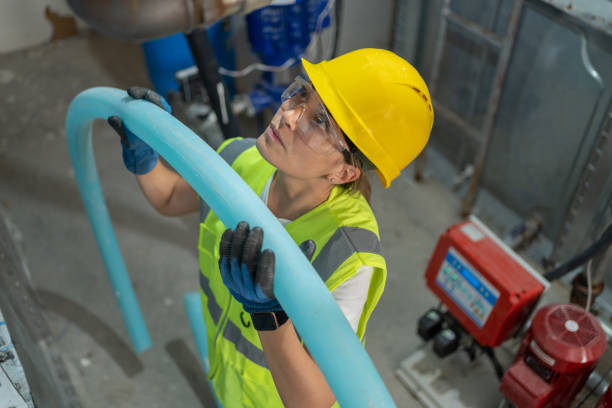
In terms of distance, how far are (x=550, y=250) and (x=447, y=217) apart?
571mm

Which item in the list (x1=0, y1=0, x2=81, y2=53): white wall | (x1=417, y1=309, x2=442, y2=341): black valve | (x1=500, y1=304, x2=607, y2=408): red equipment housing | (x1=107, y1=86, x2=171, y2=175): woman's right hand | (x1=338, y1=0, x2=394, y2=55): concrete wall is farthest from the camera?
(x1=0, y1=0, x2=81, y2=53): white wall

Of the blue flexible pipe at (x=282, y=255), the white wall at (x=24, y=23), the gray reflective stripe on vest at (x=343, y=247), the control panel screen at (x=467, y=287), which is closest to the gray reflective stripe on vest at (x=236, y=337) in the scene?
the gray reflective stripe on vest at (x=343, y=247)

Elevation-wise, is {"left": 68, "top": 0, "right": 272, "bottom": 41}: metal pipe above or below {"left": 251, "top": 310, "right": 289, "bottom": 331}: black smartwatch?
above

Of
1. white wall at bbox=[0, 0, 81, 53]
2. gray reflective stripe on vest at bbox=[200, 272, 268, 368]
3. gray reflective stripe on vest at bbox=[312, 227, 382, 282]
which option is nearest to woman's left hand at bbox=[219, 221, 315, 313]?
gray reflective stripe on vest at bbox=[312, 227, 382, 282]

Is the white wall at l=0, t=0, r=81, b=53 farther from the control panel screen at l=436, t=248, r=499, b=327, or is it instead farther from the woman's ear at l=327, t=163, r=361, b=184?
the woman's ear at l=327, t=163, r=361, b=184

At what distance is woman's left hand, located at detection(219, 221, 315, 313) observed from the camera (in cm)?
98

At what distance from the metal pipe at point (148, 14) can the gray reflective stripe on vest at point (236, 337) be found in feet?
2.93

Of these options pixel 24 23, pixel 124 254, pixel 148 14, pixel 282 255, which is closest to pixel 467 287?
pixel 282 255

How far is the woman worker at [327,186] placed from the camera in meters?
1.07

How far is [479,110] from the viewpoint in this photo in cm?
294

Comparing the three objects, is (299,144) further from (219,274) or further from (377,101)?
(219,274)

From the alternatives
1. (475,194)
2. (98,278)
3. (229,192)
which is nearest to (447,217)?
(475,194)

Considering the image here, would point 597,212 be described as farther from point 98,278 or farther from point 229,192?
point 98,278

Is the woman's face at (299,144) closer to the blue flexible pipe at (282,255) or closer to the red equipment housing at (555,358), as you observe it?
the blue flexible pipe at (282,255)
